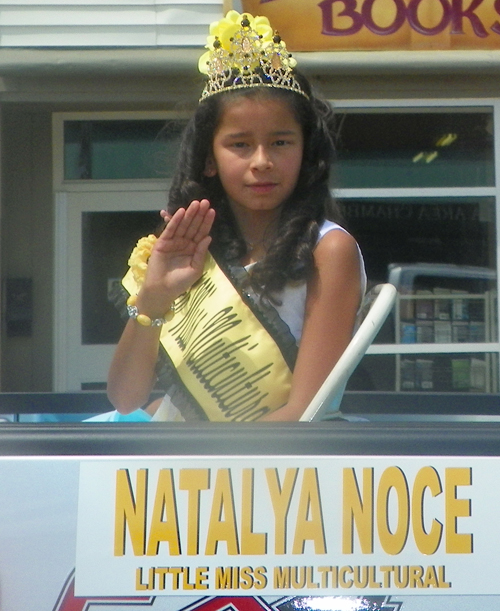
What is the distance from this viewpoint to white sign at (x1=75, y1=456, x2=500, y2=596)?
1.37m

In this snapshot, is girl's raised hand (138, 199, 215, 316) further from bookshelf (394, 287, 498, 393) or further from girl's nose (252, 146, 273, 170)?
bookshelf (394, 287, 498, 393)

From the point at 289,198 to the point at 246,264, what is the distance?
177 mm

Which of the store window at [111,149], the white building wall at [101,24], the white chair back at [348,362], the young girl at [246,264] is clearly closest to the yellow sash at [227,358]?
the young girl at [246,264]

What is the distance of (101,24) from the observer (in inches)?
227

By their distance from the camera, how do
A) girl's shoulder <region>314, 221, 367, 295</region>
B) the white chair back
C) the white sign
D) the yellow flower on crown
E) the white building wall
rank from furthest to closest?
the white building wall → the yellow flower on crown → girl's shoulder <region>314, 221, 367, 295</region> → the white chair back → the white sign

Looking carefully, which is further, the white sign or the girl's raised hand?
the girl's raised hand

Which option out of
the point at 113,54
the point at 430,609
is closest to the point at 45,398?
the point at 430,609

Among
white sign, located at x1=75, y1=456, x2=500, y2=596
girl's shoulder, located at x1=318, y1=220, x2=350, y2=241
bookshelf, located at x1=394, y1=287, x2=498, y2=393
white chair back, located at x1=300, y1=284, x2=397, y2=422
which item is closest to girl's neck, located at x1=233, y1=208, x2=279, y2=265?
girl's shoulder, located at x1=318, y1=220, x2=350, y2=241

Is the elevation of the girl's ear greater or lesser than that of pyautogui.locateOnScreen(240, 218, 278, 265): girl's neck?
greater

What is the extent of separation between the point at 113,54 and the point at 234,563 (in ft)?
15.5

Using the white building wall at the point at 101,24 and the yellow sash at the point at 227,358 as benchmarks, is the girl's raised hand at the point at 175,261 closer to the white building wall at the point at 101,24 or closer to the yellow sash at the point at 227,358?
the yellow sash at the point at 227,358

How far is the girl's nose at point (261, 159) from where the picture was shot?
1917mm

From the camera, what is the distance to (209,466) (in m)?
1.40

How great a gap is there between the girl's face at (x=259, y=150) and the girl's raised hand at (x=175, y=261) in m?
0.16
